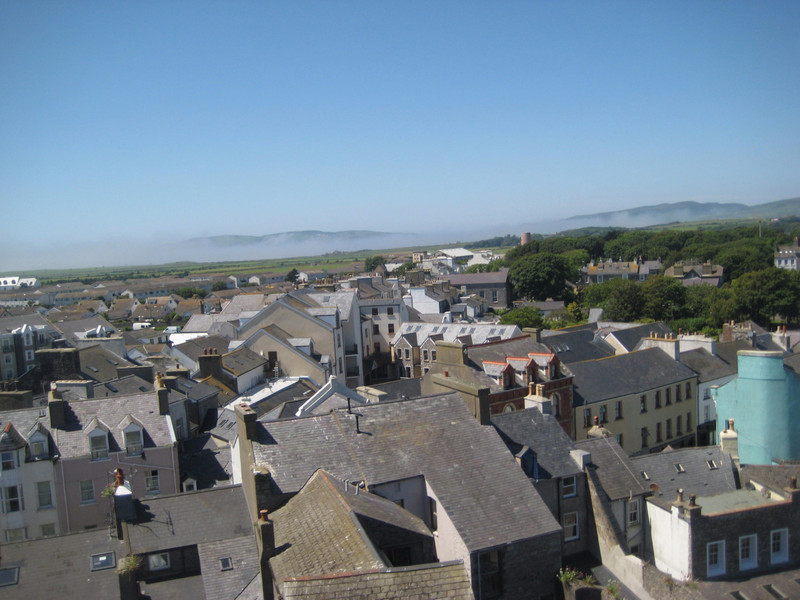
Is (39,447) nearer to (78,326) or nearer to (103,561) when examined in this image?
(103,561)

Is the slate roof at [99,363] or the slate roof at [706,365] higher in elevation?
the slate roof at [99,363]

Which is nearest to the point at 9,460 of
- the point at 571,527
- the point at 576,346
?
the point at 571,527

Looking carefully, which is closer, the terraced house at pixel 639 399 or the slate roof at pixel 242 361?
the terraced house at pixel 639 399

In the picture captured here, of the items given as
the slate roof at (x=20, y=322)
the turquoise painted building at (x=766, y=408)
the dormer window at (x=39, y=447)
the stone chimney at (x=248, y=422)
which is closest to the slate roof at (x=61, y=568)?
the stone chimney at (x=248, y=422)

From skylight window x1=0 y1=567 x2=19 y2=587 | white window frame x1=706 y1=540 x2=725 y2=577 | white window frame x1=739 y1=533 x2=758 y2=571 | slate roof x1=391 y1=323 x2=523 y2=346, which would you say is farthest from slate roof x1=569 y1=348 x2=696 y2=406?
skylight window x1=0 y1=567 x2=19 y2=587

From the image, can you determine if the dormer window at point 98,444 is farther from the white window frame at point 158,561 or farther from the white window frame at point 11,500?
the white window frame at point 158,561

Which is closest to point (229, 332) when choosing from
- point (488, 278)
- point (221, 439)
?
point (221, 439)

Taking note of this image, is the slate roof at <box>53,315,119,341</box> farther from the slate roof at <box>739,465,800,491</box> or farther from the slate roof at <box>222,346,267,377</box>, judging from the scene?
the slate roof at <box>739,465,800,491</box>
